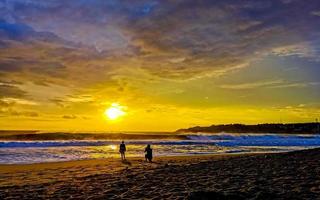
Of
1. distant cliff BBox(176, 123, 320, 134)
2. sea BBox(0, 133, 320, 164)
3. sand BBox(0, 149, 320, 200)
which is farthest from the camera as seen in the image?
distant cliff BBox(176, 123, 320, 134)

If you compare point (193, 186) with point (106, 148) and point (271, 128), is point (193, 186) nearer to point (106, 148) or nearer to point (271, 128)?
point (106, 148)

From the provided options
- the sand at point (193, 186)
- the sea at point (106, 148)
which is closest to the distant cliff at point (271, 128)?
the sea at point (106, 148)

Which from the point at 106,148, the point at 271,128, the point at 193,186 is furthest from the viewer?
the point at 271,128

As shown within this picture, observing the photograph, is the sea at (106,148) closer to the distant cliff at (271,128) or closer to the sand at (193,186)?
the sand at (193,186)

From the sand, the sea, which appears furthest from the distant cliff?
the sand

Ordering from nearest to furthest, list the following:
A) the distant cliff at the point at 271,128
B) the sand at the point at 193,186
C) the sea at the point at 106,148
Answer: the sand at the point at 193,186, the sea at the point at 106,148, the distant cliff at the point at 271,128

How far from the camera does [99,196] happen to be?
1170 cm

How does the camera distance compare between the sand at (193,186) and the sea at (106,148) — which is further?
the sea at (106,148)

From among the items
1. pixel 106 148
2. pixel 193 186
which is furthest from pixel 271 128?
pixel 193 186

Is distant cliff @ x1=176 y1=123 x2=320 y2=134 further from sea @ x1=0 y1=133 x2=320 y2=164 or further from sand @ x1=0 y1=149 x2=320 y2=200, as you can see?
sand @ x1=0 y1=149 x2=320 y2=200

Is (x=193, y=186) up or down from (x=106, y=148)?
down

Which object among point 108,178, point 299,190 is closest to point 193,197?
point 299,190

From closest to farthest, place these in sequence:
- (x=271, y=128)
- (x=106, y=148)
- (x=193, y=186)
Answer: (x=193, y=186)
(x=106, y=148)
(x=271, y=128)

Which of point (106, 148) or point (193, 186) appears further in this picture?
point (106, 148)
